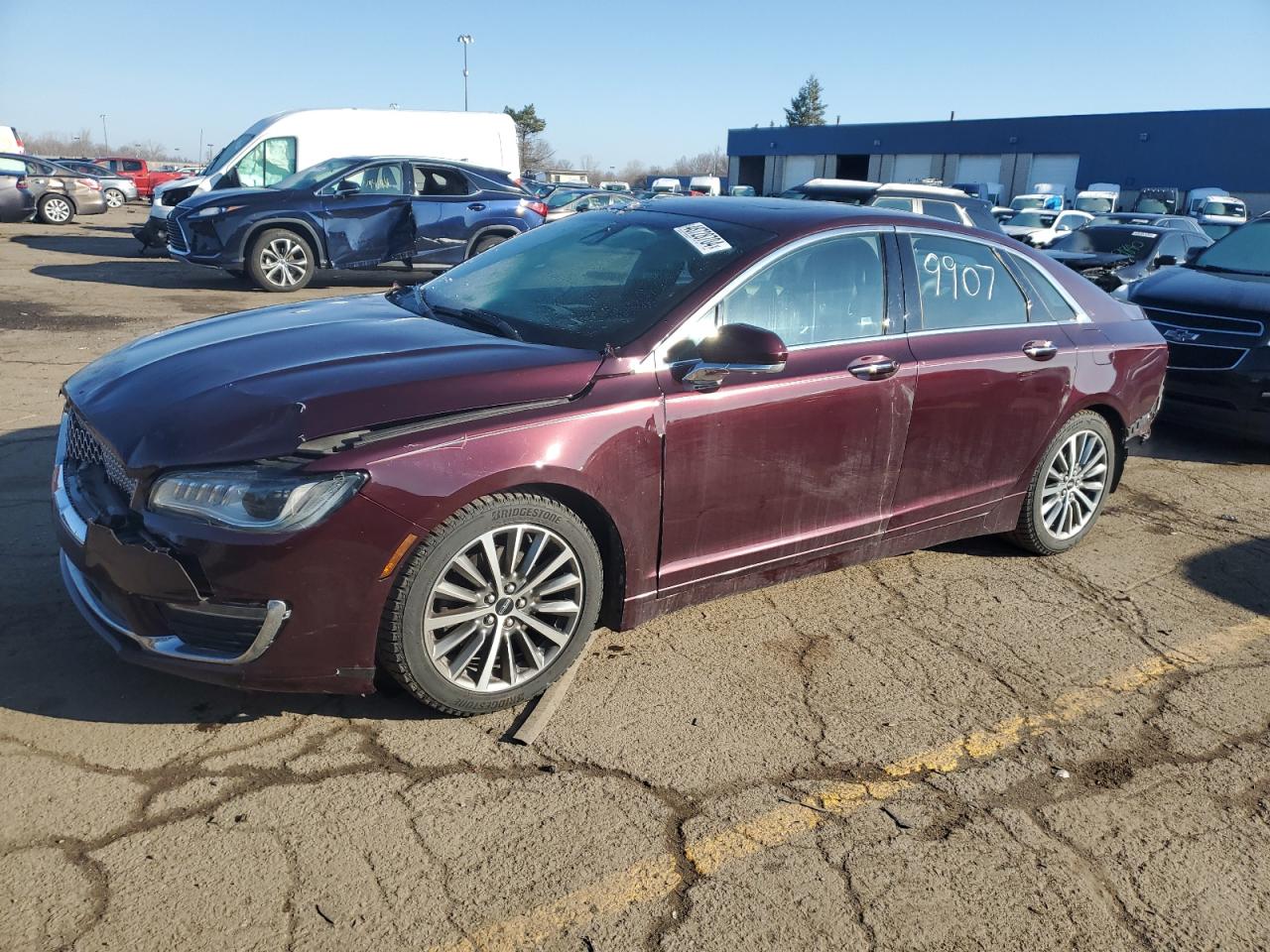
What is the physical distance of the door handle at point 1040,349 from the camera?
4434mm

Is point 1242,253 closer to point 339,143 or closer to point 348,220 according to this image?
point 348,220

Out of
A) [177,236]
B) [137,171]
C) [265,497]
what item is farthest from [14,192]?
[265,497]

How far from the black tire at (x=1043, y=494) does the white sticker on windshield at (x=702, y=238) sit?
196 cm

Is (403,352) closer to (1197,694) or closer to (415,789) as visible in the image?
(415,789)

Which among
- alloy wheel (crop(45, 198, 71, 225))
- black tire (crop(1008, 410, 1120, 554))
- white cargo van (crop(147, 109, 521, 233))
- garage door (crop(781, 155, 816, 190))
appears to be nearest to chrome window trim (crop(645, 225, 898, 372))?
black tire (crop(1008, 410, 1120, 554))

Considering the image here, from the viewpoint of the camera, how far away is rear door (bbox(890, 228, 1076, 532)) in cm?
410

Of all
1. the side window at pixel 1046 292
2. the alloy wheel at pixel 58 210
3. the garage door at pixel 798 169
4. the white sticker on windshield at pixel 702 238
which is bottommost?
the alloy wheel at pixel 58 210

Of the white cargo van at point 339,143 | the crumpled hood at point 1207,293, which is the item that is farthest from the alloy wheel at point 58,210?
the crumpled hood at point 1207,293

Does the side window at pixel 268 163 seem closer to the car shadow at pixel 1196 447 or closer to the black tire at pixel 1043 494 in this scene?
the car shadow at pixel 1196 447

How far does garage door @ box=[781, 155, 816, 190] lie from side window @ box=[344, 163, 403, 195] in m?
47.9

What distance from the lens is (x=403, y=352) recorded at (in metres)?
3.33

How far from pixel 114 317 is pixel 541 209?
6043mm

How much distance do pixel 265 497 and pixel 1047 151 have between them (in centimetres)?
5196

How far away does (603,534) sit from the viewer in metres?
3.34
